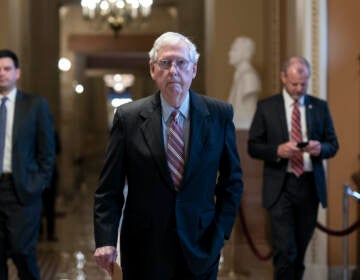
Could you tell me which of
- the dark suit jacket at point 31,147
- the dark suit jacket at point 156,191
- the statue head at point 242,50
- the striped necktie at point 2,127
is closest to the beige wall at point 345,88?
the statue head at point 242,50

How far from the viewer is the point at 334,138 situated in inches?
236

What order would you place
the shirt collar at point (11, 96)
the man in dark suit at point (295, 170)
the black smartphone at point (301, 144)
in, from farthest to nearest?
the man in dark suit at point (295, 170), the black smartphone at point (301, 144), the shirt collar at point (11, 96)

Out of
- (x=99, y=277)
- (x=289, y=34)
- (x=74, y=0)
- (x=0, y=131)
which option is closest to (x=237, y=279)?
(x=99, y=277)

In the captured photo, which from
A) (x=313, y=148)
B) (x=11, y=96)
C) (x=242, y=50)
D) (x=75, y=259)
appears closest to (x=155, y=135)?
(x=11, y=96)

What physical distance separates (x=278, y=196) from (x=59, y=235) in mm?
5598

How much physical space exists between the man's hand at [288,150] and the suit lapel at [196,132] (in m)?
2.16

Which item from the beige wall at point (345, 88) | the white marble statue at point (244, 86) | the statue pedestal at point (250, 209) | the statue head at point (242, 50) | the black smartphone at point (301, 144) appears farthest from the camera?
the statue head at point (242, 50)

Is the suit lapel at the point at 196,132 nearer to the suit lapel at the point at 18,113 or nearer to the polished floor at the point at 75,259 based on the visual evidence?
the suit lapel at the point at 18,113

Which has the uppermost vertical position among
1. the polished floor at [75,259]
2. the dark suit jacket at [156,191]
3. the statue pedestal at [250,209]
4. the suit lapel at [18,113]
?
the suit lapel at [18,113]

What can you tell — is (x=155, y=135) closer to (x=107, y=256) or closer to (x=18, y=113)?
(x=107, y=256)

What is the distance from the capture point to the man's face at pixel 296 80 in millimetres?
5852

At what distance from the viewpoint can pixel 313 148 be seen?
571cm

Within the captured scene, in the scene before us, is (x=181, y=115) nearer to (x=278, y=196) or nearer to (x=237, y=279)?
(x=278, y=196)

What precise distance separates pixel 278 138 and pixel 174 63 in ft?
8.85
